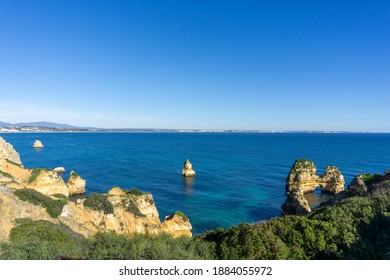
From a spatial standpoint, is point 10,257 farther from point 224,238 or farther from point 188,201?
point 188,201

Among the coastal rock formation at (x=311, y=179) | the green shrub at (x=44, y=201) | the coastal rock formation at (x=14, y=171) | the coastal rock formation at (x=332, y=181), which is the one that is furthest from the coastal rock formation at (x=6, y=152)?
the coastal rock formation at (x=332, y=181)

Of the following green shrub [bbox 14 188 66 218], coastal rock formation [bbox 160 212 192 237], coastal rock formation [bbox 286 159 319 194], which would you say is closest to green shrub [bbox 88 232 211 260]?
green shrub [bbox 14 188 66 218]

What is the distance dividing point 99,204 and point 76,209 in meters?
3.11

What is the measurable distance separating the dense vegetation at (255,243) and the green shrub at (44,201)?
17.5ft

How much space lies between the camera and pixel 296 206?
148ft

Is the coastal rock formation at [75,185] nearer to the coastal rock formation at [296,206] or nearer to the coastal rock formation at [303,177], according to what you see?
the coastal rock formation at [296,206]

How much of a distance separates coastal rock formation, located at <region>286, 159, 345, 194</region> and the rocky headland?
36670 mm

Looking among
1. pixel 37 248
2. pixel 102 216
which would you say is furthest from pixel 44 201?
pixel 37 248

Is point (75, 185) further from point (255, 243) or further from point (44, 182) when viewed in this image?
point (255, 243)

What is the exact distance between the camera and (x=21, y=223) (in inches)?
861

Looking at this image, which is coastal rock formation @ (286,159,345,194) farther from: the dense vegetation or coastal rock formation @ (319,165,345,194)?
the dense vegetation

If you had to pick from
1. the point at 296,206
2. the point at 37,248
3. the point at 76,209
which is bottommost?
the point at 296,206

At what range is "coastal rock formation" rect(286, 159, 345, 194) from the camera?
208 ft
